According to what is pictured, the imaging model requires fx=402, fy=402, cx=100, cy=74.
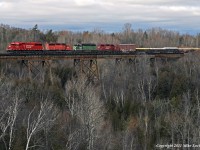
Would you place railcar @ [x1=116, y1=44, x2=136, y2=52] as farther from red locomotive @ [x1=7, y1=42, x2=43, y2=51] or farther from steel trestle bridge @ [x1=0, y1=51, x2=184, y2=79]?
red locomotive @ [x1=7, y1=42, x2=43, y2=51]

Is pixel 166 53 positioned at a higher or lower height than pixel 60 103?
higher

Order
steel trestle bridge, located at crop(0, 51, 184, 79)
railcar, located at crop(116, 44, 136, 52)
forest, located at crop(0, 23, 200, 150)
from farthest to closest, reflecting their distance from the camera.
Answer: railcar, located at crop(116, 44, 136, 52)
steel trestle bridge, located at crop(0, 51, 184, 79)
forest, located at crop(0, 23, 200, 150)

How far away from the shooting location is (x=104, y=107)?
45.1 metres

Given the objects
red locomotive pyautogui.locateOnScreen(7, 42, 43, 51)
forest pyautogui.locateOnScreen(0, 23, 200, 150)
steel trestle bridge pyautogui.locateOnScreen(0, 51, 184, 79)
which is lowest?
forest pyautogui.locateOnScreen(0, 23, 200, 150)

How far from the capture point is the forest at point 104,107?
28.1 meters

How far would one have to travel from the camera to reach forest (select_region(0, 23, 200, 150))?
92.2ft

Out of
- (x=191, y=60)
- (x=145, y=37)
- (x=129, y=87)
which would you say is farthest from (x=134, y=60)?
(x=145, y=37)

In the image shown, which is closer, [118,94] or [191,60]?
[118,94]

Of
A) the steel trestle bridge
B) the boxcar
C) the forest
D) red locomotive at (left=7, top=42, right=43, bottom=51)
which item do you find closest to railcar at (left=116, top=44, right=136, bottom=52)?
the boxcar

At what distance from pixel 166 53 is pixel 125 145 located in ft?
114

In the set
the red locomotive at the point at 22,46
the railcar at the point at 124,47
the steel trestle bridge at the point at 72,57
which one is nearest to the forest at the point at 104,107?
the steel trestle bridge at the point at 72,57

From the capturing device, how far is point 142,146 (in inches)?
1535

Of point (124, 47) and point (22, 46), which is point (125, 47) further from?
point (22, 46)

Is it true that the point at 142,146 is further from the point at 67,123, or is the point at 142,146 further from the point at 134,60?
the point at 134,60
